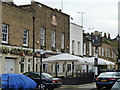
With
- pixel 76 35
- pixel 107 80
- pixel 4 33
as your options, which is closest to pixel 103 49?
pixel 76 35

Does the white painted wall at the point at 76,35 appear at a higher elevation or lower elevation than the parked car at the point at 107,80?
higher

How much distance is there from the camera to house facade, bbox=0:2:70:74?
85.8ft

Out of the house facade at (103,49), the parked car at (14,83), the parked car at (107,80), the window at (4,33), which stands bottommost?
Answer: the parked car at (107,80)

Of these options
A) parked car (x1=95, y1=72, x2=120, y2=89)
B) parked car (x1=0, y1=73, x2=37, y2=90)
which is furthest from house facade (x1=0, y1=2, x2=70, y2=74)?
parked car (x1=0, y1=73, x2=37, y2=90)

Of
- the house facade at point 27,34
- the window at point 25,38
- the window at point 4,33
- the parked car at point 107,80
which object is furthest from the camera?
the window at point 25,38

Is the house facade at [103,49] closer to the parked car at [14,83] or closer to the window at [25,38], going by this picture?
the window at [25,38]

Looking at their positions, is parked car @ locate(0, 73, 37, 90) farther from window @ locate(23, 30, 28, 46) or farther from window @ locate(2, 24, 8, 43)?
window @ locate(23, 30, 28, 46)

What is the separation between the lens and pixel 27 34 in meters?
29.4

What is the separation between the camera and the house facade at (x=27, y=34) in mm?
26141

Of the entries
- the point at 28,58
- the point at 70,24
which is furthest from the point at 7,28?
the point at 70,24

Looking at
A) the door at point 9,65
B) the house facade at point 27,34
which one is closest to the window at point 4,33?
the house facade at point 27,34

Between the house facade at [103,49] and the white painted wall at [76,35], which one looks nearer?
the white painted wall at [76,35]

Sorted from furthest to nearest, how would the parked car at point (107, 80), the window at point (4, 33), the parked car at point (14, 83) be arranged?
1. the window at point (4, 33)
2. the parked car at point (107, 80)
3. the parked car at point (14, 83)

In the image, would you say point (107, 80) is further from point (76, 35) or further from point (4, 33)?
point (76, 35)
